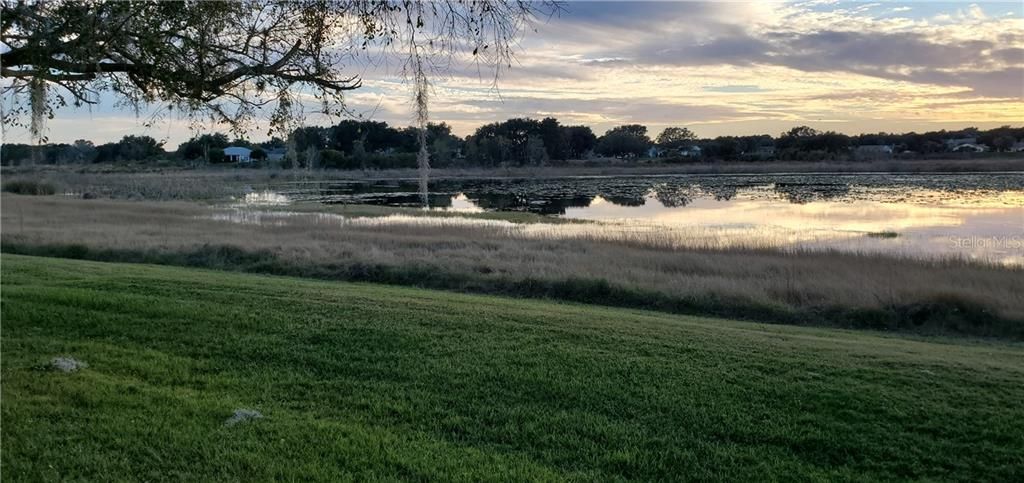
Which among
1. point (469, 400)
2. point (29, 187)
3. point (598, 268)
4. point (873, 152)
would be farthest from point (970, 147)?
point (469, 400)

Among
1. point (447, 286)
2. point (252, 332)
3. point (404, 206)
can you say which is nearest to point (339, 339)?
point (252, 332)

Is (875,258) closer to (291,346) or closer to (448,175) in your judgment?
(291,346)

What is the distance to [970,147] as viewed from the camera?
96.6 metres

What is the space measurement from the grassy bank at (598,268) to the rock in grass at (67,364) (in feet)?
37.1

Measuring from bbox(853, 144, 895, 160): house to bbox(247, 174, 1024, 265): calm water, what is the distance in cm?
3104

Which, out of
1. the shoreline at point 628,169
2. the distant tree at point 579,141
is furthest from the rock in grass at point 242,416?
the distant tree at point 579,141

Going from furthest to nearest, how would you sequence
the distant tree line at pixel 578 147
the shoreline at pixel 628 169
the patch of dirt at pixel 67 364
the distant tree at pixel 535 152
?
the distant tree at pixel 535 152 < the distant tree line at pixel 578 147 < the shoreline at pixel 628 169 < the patch of dirt at pixel 67 364

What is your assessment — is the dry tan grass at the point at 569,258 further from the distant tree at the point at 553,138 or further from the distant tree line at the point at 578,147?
the distant tree at the point at 553,138

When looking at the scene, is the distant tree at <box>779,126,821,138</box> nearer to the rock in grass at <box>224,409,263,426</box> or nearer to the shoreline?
the shoreline

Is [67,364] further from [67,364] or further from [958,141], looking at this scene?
[958,141]

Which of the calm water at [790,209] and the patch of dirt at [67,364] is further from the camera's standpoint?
the calm water at [790,209]

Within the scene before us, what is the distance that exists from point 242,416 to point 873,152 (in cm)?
10505

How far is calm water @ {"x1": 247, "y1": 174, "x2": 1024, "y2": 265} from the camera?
26156 mm

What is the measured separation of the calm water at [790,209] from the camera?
26.2m
